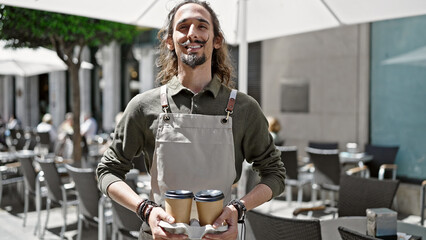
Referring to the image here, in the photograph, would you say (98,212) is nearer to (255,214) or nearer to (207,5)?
(255,214)

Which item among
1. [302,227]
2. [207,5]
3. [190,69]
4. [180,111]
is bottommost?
[302,227]

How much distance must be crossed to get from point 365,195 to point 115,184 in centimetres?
297

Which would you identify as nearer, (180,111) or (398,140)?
(180,111)

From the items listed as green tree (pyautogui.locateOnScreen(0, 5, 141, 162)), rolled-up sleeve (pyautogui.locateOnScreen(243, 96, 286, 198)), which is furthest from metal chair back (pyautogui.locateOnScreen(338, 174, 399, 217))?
green tree (pyautogui.locateOnScreen(0, 5, 141, 162))

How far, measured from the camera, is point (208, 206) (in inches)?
54.1

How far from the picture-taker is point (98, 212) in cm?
420

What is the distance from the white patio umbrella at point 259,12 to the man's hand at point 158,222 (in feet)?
9.04

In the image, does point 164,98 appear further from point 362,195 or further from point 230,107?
point 362,195

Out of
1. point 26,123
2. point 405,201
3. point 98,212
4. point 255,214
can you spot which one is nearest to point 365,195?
point 255,214

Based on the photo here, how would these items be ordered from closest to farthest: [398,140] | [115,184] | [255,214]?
[115,184] → [255,214] → [398,140]

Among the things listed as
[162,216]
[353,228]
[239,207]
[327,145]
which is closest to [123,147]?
[162,216]

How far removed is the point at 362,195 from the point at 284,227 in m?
1.87

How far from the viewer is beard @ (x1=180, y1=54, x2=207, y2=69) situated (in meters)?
1.65

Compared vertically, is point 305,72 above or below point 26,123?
above
